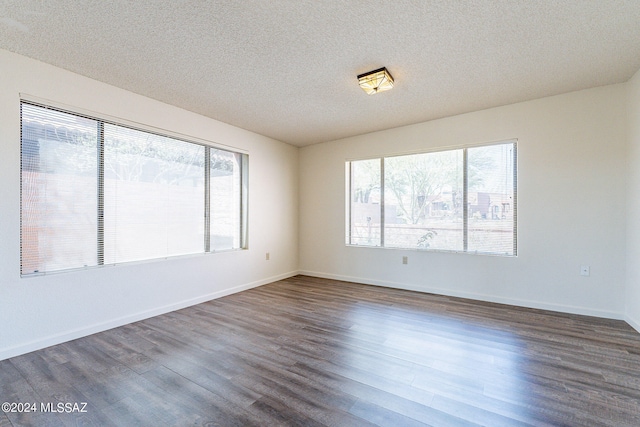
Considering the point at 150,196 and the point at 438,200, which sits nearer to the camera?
the point at 150,196

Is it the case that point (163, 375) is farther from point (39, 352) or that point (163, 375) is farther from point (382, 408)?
point (382, 408)

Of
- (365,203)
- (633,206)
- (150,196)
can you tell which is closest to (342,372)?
(150,196)

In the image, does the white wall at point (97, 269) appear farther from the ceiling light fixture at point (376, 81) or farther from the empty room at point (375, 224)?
the ceiling light fixture at point (376, 81)

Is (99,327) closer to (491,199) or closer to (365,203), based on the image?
(365,203)

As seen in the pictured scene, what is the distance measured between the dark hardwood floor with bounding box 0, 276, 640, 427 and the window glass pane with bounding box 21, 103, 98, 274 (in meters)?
0.90

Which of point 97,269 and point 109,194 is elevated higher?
point 109,194

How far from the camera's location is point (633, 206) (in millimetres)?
2916

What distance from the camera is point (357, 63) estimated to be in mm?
2613

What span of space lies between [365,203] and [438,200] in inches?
49.8

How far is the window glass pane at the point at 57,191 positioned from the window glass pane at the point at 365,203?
377cm

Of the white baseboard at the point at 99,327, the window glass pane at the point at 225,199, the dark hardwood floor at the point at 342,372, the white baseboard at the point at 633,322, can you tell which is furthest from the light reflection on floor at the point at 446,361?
the window glass pane at the point at 225,199

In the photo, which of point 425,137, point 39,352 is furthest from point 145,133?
point 425,137

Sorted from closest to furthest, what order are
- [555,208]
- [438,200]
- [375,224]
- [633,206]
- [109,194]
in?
[633,206] < [109,194] < [555,208] < [438,200] < [375,224]

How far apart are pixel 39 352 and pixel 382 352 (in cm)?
305
